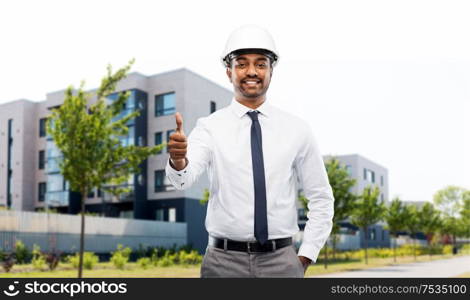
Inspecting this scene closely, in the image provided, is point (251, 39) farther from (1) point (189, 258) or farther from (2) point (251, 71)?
(1) point (189, 258)

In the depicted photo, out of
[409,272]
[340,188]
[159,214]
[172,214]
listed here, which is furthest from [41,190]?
[409,272]

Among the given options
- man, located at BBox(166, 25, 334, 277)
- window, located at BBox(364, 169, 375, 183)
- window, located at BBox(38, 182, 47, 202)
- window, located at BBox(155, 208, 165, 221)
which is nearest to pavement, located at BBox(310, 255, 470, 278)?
window, located at BBox(155, 208, 165, 221)

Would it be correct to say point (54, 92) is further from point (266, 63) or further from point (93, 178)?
point (266, 63)

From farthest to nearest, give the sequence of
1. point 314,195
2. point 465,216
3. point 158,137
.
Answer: point 465,216
point 158,137
point 314,195

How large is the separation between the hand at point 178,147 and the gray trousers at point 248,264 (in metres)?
0.67

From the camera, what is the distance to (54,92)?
49594 millimetres

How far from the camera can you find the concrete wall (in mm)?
28062

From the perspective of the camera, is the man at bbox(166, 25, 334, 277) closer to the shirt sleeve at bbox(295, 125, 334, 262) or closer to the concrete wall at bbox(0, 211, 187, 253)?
the shirt sleeve at bbox(295, 125, 334, 262)

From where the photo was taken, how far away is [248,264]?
12.1ft

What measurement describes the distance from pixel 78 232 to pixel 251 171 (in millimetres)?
29997

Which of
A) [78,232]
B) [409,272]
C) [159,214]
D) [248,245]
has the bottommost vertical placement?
[409,272]

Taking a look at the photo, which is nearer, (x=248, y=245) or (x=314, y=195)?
(x=248, y=245)

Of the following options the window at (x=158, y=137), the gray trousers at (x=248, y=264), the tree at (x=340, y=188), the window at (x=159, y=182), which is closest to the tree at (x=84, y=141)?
the gray trousers at (x=248, y=264)

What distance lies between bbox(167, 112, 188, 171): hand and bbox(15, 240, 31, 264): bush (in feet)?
83.0
